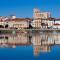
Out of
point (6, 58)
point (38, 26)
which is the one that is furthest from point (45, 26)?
point (6, 58)

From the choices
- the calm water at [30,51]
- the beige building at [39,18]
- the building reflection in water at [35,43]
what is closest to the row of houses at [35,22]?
the beige building at [39,18]

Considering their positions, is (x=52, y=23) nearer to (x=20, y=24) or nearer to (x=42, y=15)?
(x=42, y=15)

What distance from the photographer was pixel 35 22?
63.3m

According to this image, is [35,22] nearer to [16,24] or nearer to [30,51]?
[16,24]

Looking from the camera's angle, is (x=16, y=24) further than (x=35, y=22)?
No

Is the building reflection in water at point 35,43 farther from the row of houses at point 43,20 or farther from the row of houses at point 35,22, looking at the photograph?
the row of houses at point 43,20

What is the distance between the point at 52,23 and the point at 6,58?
5776 cm

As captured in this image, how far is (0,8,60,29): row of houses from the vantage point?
59.9 meters

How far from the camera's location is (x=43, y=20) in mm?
66500

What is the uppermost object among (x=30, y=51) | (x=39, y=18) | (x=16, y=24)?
(x=39, y=18)

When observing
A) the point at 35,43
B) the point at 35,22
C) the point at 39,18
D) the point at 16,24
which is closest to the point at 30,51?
the point at 35,43

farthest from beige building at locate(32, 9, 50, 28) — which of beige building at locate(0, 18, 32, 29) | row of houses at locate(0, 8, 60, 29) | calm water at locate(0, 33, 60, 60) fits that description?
calm water at locate(0, 33, 60, 60)

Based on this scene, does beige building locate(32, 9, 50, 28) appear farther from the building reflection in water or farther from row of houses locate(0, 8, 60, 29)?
the building reflection in water

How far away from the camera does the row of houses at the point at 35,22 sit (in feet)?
197
